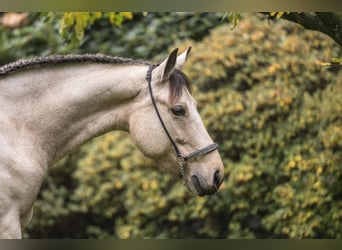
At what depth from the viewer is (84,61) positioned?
3453 millimetres

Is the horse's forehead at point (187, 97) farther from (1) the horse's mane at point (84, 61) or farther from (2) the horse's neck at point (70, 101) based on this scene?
(2) the horse's neck at point (70, 101)

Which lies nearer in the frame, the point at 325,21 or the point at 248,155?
the point at 325,21

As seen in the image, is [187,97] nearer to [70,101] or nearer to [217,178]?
[217,178]

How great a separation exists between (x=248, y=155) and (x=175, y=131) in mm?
2818

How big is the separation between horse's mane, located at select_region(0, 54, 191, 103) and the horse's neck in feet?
0.09

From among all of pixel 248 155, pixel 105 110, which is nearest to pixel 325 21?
pixel 105 110

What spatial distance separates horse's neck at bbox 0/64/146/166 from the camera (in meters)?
3.28

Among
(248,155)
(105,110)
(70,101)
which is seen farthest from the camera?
(248,155)

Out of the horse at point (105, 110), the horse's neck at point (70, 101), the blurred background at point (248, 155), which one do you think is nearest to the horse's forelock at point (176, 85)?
the horse at point (105, 110)

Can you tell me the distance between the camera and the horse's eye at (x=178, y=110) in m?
3.40

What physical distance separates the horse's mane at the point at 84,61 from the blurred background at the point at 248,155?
6.39 ft

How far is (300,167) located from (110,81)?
2782 millimetres

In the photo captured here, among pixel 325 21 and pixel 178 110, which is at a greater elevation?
pixel 325 21
